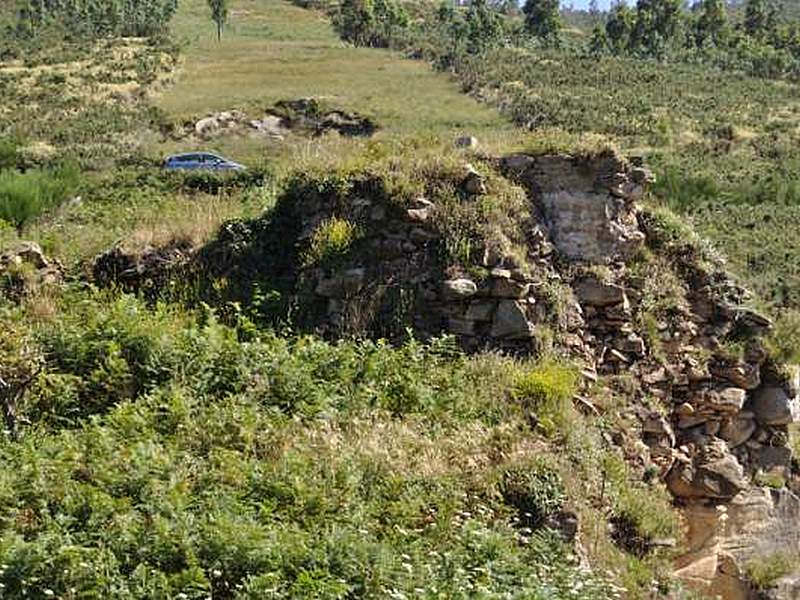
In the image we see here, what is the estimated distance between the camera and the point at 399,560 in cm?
485

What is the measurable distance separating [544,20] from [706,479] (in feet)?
223

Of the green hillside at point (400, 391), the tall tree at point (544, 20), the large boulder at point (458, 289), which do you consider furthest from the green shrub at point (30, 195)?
the tall tree at point (544, 20)

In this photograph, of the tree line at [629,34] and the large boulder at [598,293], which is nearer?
the large boulder at [598,293]

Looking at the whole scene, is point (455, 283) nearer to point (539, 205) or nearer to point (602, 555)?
point (539, 205)

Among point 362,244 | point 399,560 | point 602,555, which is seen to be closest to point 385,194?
point 362,244

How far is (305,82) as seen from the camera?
4797 centimetres

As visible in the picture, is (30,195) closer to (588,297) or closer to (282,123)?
(588,297)

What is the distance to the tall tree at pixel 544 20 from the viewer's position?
71.6 meters

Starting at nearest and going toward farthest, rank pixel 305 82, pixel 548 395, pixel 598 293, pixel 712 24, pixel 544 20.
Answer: pixel 548 395, pixel 598 293, pixel 305 82, pixel 544 20, pixel 712 24

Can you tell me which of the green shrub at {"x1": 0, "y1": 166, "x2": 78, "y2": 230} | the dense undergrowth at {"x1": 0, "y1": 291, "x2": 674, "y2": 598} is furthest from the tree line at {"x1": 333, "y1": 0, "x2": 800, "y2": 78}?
the dense undergrowth at {"x1": 0, "y1": 291, "x2": 674, "y2": 598}

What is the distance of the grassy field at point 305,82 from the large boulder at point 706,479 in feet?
65.7

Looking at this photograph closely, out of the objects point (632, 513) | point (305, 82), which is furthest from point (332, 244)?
point (305, 82)

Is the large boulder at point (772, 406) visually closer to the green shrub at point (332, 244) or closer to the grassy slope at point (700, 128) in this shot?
the grassy slope at point (700, 128)

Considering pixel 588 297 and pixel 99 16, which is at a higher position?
pixel 99 16
